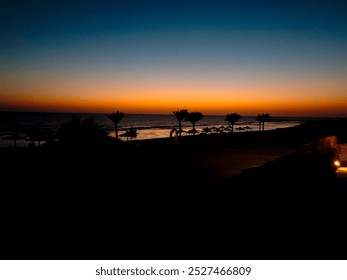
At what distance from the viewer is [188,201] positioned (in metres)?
8.57

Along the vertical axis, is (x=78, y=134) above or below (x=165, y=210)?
above

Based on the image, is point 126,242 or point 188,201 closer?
point 126,242

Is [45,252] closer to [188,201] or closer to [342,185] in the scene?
[188,201]

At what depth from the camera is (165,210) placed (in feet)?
25.2

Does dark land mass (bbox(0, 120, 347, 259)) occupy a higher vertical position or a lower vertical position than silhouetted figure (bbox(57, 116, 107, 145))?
lower

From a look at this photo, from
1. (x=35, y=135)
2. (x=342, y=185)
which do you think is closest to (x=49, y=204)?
(x=342, y=185)

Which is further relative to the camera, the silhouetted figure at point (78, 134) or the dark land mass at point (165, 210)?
the silhouetted figure at point (78, 134)

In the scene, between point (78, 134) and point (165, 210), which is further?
point (78, 134)

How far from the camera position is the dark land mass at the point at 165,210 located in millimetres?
5316

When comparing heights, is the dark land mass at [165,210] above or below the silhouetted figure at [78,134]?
below

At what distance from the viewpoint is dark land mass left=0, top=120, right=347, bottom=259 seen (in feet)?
17.4

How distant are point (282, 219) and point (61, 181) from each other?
9085 millimetres

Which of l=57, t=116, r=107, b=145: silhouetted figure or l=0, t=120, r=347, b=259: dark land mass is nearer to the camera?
l=0, t=120, r=347, b=259: dark land mass

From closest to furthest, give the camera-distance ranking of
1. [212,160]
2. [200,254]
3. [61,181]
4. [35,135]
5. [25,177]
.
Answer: [200,254], [61,181], [25,177], [212,160], [35,135]
